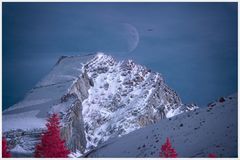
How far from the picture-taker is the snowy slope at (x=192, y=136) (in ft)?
74.9

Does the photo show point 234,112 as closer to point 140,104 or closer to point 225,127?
point 225,127

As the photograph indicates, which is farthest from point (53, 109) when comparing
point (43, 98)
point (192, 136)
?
point (192, 136)

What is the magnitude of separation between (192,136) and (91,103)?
426ft

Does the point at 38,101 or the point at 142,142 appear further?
the point at 38,101

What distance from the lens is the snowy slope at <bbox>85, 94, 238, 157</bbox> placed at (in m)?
22.8

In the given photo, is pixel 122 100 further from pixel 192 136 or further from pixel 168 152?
pixel 168 152

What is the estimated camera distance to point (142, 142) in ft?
90.5

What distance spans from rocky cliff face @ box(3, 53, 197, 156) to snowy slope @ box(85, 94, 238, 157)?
5578 centimetres

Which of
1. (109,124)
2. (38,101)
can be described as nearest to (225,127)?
(38,101)

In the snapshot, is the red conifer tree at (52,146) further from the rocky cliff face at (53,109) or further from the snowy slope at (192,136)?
the rocky cliff face at (53,109)

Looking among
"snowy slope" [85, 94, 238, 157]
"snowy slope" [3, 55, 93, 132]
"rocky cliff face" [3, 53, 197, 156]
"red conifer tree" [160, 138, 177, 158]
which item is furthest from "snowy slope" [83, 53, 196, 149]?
"red conifer tree" [160, 138, 177, 158]

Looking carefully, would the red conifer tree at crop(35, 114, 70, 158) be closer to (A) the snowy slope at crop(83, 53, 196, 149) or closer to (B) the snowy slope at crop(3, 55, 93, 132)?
(B) the snowy slope at crop(3, 55, 93, 132)

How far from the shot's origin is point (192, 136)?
2527cm

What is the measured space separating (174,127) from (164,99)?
141747mm
